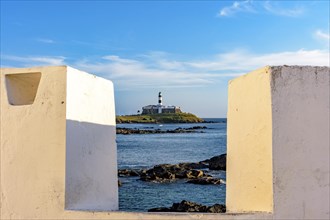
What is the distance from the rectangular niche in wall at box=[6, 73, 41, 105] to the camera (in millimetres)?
4207

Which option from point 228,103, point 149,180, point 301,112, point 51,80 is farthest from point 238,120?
point 149,180

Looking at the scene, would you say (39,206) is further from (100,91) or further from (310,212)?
(310,212)

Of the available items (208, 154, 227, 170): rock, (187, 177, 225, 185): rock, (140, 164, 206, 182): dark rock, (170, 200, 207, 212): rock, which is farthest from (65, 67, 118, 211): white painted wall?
(208, 154, 227, 170): rock

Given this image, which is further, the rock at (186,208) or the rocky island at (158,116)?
the rocky island at (158,116)

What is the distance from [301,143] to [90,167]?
206cm

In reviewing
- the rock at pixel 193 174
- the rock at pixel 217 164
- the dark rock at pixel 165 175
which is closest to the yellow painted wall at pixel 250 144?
the dark rock at pixel 165 175

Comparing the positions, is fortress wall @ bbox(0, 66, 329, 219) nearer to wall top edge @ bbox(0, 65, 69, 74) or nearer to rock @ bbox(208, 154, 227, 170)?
wall top edge @ bbox(0, 65, 69, 74)

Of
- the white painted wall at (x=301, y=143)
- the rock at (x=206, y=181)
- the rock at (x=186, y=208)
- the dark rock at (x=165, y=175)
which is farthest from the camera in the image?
the dark rock at (x=165, y=175)

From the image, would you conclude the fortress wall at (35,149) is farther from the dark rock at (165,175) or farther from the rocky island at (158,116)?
the rocky island at (158,116)

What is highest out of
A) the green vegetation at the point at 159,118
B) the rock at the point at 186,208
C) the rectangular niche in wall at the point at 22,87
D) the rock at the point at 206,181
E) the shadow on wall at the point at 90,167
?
the green vegetation at the point at 159,118

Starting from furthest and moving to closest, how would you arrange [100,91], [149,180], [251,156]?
[149,180], [100,91], [251,156]

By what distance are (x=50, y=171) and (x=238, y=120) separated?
1.85m

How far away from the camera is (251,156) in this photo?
3.94 m

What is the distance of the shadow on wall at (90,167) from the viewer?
4023mm
